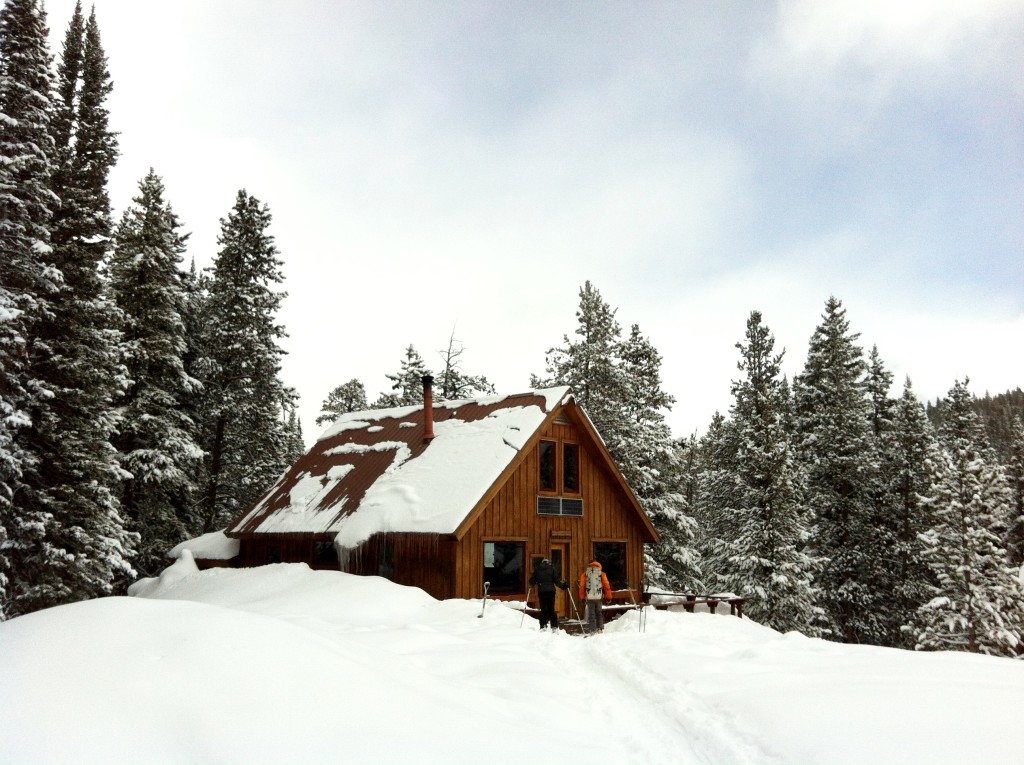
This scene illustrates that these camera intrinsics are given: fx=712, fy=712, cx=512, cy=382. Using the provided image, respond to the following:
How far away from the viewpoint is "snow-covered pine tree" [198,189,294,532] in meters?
31.9

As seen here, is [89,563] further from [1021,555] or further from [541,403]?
[1021,555]

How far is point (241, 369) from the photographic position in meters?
31.8

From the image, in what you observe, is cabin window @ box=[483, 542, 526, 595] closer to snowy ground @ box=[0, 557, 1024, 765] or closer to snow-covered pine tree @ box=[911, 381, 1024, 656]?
snowy ground @ box=[0, 557, 1024, 765]

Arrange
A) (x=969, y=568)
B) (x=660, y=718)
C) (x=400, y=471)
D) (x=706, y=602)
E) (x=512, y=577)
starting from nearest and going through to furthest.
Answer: (x=660, y=718), (x=512, y=577), (x=400, y=471), (x=706, y=602), (x=969, y=568)

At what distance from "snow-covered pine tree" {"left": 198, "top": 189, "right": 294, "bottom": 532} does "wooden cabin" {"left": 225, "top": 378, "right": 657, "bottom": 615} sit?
5.38 meters

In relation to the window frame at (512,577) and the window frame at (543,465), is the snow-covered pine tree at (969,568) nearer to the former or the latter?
the window frame at (543,465)

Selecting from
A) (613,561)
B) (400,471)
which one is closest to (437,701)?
(400,471)

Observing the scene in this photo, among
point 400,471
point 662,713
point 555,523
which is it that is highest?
point 400,471

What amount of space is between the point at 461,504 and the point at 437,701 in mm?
12261

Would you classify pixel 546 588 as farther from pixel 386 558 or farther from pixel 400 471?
pixel 400 471

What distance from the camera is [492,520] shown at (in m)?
21.4

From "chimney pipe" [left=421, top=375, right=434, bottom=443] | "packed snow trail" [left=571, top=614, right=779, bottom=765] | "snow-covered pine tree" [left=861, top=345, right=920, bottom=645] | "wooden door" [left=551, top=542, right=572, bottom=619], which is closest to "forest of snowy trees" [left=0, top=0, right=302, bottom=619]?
"chimney pipe" [left=421, top=375, right=434, bottom=443]

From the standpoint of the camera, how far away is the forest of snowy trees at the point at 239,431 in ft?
60.1

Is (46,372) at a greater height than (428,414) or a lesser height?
→ greater
